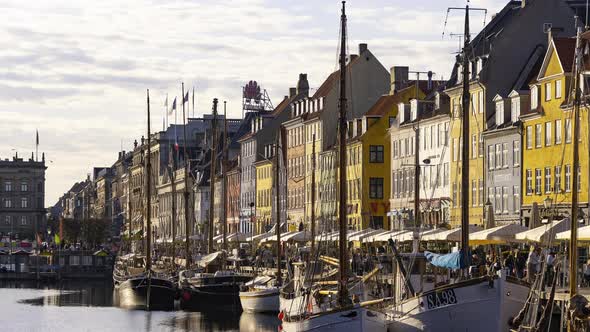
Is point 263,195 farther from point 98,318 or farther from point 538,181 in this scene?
point 538,181

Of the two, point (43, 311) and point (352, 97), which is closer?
point (43, 311)

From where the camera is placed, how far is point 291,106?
160 m

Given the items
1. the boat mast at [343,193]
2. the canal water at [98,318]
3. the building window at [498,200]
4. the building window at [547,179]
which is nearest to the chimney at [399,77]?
the canal water at [98,318]

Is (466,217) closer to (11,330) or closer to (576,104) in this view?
(576,104)

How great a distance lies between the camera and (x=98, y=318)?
320 ft

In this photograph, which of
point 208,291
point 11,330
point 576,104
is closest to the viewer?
point 576,104

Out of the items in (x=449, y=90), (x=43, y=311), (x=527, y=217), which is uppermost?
(x=449, y=90)

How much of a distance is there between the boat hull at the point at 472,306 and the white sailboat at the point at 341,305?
1.78 m

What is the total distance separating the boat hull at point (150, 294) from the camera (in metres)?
103

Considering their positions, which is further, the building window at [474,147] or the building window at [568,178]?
the building window at [474,147]

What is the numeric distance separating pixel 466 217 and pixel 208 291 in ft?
148

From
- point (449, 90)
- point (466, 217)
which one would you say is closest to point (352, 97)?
point (449, 90)

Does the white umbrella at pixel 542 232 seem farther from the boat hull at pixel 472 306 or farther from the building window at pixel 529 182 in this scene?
the building window at pixel 529 182

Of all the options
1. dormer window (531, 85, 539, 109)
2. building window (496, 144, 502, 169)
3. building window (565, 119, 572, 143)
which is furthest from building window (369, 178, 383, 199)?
building window (565, 119, 572, 143)
